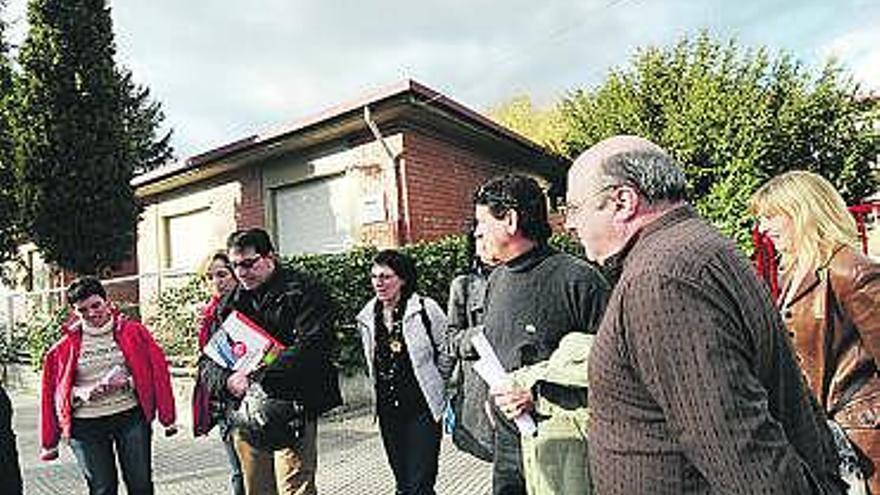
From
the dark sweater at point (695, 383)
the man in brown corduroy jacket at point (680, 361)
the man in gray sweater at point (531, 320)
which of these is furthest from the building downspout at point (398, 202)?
the dark sweater at point (695, 383)

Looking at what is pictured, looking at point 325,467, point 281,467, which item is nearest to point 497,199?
point 281,467

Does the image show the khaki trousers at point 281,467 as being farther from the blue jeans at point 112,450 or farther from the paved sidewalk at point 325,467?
the paved sidewalk at point 325,467

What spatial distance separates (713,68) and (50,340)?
45.0ft

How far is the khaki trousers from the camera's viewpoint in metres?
4.30

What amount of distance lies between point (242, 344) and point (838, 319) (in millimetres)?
2796

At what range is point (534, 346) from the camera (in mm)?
3051

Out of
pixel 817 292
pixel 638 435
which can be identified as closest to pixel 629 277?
pixel 638 435

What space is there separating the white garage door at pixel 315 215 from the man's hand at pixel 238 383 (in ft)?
31.4

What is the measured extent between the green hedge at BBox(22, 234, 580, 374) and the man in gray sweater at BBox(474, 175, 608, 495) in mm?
6054

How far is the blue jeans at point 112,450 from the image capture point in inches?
198

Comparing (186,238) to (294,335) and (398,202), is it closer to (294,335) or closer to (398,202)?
(398,202)

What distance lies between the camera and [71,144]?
14828 mm

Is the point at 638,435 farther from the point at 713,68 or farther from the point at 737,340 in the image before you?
the point at 713,68

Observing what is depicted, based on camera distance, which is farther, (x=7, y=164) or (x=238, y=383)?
(x=7, y=164)
